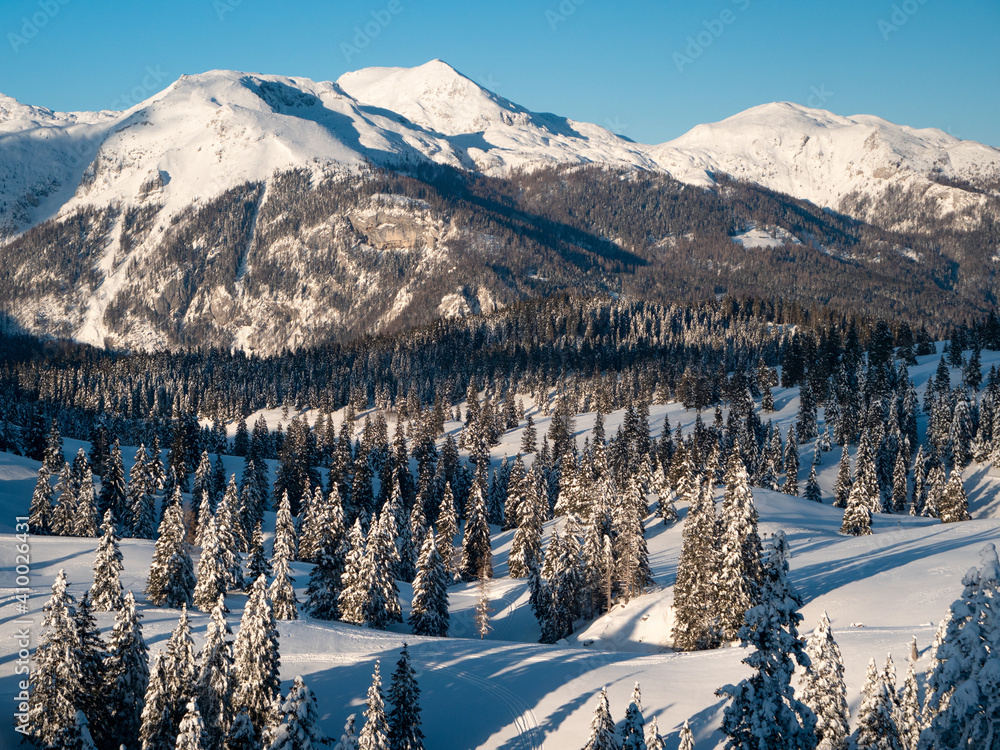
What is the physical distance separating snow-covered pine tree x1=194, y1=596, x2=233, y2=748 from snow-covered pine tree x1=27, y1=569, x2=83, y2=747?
4.79m

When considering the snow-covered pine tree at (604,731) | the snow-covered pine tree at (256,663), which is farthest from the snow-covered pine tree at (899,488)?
the snow-covered pine tree at (256,663)

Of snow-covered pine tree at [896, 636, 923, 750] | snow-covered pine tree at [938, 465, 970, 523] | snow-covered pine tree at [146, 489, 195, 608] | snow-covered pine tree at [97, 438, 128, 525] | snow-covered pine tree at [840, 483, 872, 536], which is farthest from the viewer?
snow-covered pine tree at [938, 465, 970, 523]

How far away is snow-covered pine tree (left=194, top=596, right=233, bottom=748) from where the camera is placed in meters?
28.1

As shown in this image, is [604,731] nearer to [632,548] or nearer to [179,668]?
[179,668]

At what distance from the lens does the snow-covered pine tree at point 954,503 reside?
8181 centimetres

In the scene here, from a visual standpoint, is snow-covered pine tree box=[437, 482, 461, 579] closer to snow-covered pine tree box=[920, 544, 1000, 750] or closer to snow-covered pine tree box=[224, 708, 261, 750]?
snow-covered pine tree box=[224, 708, 261, 750]

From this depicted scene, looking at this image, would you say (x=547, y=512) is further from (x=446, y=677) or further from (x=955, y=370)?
(x=955, y=370)

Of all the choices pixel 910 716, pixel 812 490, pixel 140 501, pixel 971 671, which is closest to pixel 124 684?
pixel 910 716

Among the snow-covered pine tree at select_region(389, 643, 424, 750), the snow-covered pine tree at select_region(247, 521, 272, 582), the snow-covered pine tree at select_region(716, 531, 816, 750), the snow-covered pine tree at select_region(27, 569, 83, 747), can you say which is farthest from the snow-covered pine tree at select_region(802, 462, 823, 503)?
the snow-covered pine tree at select_region(27, 569, 83, 747)

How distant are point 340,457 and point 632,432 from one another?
51390 millimetres

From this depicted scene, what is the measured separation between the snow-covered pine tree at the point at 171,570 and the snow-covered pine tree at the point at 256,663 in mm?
24997

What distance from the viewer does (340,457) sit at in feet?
301

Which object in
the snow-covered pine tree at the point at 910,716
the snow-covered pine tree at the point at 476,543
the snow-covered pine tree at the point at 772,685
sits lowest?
the snow-covered pine tree at the point at 476,543

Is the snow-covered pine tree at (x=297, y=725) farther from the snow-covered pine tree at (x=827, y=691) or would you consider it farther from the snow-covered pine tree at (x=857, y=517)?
the snow-covered pine tree at (x=857, y=517)
